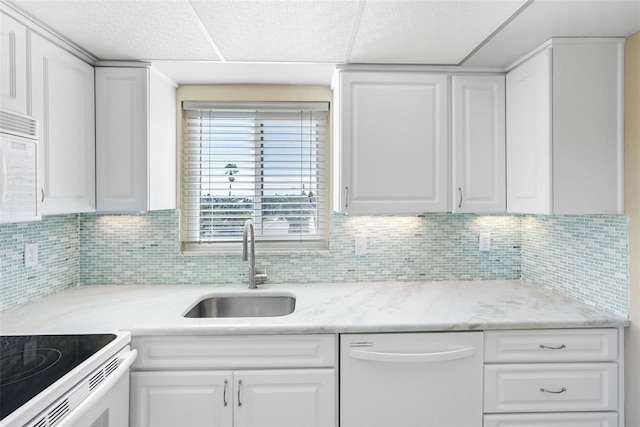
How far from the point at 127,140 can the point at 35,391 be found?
48.0 inches

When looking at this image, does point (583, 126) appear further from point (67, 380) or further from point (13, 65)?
point (13, 65)

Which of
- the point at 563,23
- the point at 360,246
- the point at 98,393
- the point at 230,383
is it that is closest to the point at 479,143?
the point at 563,23

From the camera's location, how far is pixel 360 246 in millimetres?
2201

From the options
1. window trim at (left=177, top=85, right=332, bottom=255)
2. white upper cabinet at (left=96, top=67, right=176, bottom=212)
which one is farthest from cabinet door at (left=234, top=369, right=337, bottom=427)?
white upper cabinet at (left=96, top=67, right=176, bottom=212)

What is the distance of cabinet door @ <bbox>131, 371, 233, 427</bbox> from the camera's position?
149 centimetres

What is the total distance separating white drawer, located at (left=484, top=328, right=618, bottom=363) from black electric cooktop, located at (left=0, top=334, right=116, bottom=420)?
62.9 inches

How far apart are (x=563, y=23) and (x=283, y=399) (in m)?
1.97

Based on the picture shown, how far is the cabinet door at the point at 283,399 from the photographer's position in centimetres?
150

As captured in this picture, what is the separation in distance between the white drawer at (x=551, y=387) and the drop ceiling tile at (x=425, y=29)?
1465mm

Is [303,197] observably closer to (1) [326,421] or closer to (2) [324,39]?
(2) [324,39]

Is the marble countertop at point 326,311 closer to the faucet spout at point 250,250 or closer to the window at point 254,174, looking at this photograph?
the faucet spout at point 250,250

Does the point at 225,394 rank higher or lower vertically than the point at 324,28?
lower

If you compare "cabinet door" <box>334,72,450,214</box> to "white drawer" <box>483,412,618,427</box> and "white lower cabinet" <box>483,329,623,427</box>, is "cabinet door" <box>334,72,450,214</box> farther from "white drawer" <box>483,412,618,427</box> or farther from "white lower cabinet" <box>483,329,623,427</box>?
"white drawer" <box>483,412,618,427</box>

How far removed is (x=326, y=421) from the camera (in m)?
1.52
